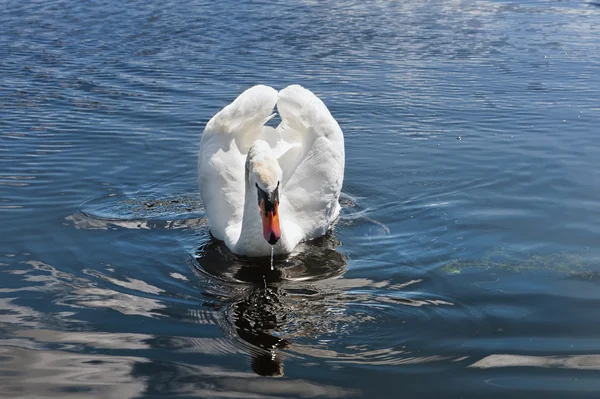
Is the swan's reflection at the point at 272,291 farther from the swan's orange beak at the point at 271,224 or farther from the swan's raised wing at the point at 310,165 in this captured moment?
the swan's orange beak at the point at 271,224

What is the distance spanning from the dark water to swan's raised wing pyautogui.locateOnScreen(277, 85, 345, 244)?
309 mm

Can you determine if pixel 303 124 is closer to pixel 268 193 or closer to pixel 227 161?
pixel 227 161

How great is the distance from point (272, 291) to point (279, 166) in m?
1.35

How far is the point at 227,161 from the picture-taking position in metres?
8.23

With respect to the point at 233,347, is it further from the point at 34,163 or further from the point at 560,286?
the point at 34,163

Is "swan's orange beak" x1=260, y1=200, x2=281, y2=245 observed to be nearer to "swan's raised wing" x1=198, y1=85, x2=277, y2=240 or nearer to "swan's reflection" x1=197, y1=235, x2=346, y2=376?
"swan's reflection" x1=197, y1=235, x2=346, y2=376

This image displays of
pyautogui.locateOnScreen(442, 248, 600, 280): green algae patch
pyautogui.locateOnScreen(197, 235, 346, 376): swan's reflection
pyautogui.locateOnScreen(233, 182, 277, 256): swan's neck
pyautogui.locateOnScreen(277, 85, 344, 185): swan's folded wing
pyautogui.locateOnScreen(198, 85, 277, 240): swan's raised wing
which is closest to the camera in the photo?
pyautogui.locateOnScreen(197, 235, 346, 376): swan's reflection

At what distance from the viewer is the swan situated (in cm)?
770

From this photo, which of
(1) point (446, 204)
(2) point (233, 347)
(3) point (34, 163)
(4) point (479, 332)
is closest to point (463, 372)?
(4) point (479, 332)

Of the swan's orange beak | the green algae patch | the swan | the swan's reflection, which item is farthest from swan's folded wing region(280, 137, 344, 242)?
the green algae patch

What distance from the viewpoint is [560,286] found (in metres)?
6.77

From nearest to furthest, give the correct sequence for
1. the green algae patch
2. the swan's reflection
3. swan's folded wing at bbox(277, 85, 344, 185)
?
the swan's reflection < the green algae patch < swan's folded wing at bbox(277, 85, 344, 185)

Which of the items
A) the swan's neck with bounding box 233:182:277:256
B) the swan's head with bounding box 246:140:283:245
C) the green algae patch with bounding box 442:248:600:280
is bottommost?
the green algae patch with bounding box 442:248:600:280

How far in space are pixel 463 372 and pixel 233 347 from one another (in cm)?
157
